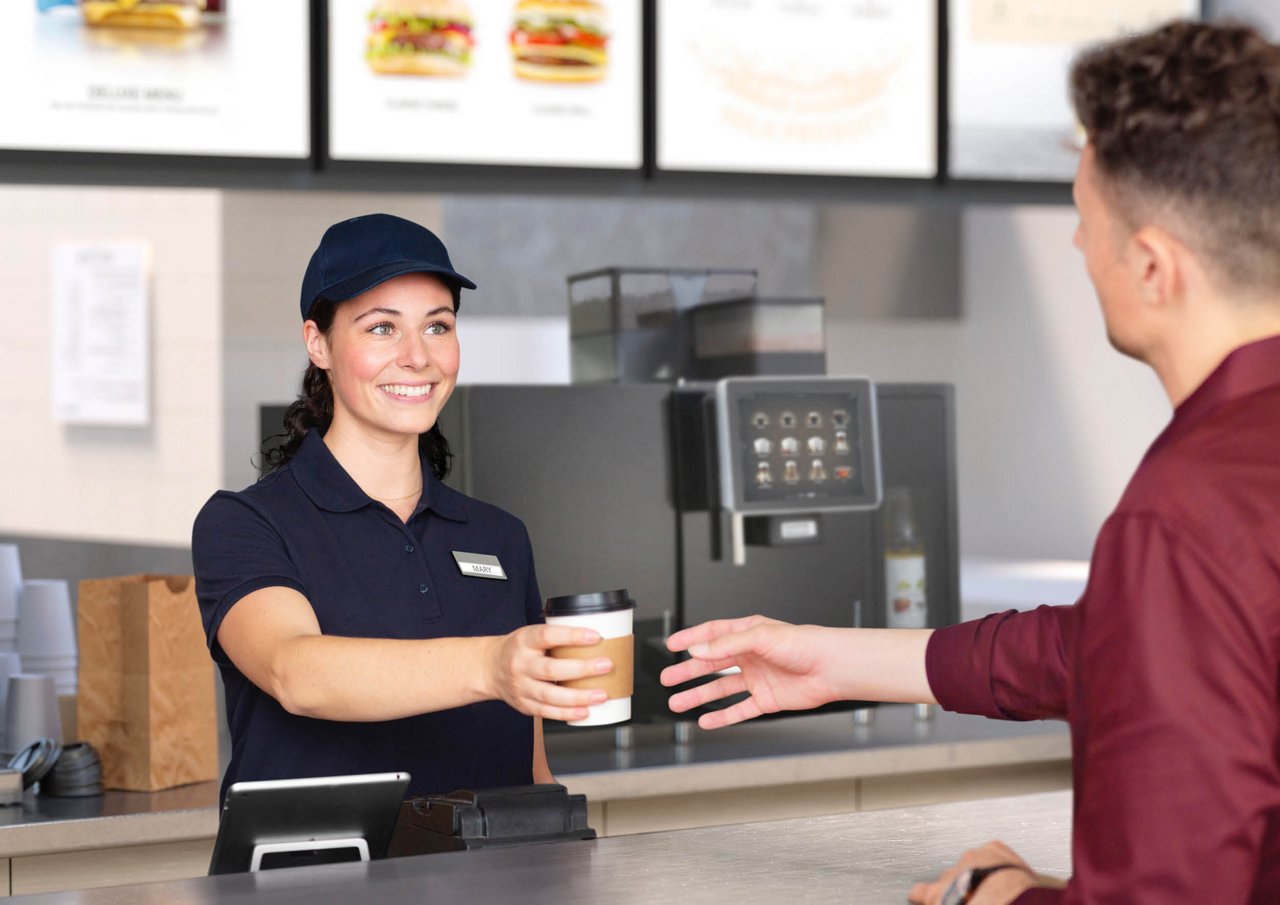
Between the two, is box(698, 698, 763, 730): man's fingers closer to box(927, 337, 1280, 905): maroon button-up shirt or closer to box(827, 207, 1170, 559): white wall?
box(927, 337, 1280, 905): maroon button-up shirt

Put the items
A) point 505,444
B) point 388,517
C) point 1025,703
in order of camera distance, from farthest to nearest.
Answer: point 505,444
point 388,517
point 1025,703

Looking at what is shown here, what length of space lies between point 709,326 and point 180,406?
40.8 inches

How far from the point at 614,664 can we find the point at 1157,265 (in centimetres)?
55

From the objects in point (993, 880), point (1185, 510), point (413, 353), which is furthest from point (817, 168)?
point (1185, 510)

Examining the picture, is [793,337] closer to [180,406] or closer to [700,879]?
[180,406]

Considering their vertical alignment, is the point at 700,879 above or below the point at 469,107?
below

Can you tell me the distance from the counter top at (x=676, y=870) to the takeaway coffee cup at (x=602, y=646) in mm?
127

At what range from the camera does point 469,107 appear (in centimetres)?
325

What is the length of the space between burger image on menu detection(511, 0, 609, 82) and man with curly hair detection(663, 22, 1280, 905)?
242 centimetres

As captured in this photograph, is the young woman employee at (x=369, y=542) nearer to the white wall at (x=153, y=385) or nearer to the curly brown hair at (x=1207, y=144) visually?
the curly brown hair at (x=1207, y=144)

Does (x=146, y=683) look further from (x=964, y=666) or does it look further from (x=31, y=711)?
(x=964, y=666)

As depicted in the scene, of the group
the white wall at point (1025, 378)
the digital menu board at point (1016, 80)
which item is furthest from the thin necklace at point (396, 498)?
the white wall at point (1025, 378)

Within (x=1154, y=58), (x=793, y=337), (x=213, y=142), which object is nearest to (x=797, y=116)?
(x=793, y=337)

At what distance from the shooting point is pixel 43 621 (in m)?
2.78
